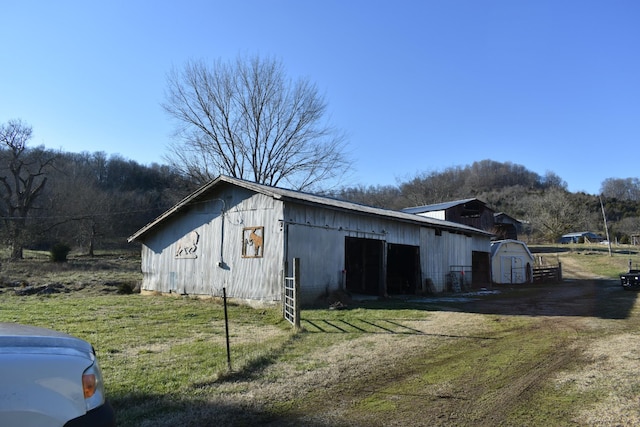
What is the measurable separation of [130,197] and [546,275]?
5168 cm

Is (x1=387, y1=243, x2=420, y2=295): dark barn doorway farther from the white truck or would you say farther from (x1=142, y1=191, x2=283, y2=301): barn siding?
the white truck

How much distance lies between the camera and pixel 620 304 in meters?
15.8

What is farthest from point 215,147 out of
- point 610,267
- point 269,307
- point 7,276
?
point 610,267

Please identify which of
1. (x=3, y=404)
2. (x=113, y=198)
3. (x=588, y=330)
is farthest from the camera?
(x=113, y=198)

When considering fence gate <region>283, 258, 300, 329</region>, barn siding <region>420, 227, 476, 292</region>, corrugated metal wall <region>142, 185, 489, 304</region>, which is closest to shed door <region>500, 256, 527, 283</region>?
barn siding <region>420, 227, 476, 292</region>

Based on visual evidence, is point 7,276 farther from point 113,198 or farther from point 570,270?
point 570,270

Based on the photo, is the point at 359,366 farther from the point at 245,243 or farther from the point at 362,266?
the point at 362,266

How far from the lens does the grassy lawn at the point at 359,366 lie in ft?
15.4

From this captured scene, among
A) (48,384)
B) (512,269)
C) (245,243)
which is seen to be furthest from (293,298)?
→ (512,269)

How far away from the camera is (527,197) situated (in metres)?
84.6

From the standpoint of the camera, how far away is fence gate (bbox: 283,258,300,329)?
1027cm

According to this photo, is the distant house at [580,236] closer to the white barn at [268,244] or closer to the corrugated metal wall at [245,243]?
the white barn at [268,244]

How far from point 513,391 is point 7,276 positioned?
2917 centimetres

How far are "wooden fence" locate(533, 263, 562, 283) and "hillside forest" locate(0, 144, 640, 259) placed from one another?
17.0 m
